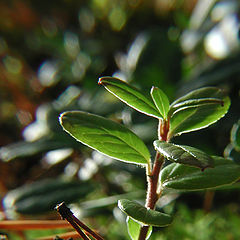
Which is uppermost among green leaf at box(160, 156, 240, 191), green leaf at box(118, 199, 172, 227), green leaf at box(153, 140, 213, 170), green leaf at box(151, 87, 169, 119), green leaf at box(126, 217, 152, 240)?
green leaf at box(151, 87, 169, 119)

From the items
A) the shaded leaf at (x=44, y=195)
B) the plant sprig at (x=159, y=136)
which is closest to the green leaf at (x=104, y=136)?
the plant sprig at (x=159, y=136)

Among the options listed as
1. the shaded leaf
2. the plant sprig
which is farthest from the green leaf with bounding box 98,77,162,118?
the shaded leaf

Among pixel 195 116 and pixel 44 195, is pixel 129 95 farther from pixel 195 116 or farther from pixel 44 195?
pixel 44 195

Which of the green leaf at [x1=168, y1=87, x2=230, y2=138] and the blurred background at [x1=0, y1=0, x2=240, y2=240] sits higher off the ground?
the green leaf at [x1=168, y1=87, x2=230, y2=138]

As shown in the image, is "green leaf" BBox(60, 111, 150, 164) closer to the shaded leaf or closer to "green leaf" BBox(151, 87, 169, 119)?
"green leaf" BBox(151, 87, 169, 119)

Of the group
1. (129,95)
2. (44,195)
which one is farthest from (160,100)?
(44,195)

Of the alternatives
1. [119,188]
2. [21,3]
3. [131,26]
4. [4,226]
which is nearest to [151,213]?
[4,226]

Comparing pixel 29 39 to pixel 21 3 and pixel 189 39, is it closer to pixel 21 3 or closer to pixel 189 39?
pixel 21 3
